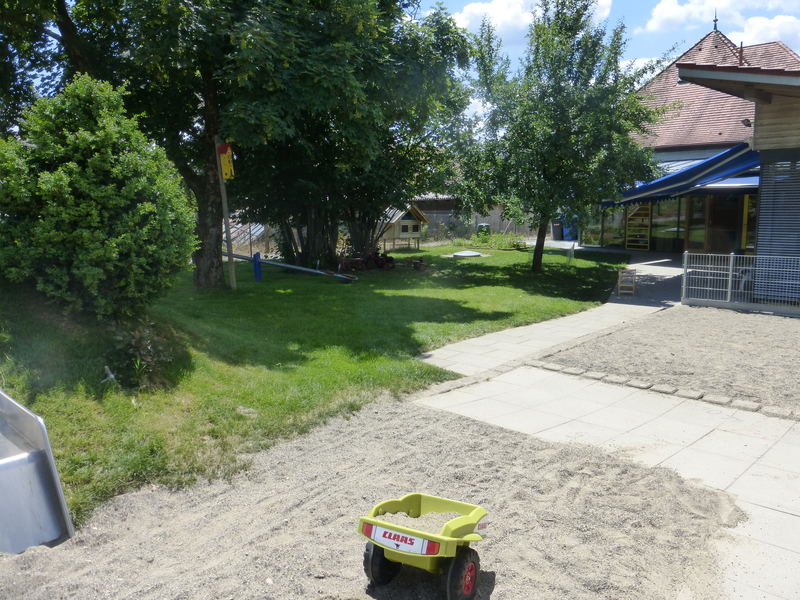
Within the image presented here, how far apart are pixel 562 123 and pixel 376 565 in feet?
47.4

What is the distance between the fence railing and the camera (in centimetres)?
1246

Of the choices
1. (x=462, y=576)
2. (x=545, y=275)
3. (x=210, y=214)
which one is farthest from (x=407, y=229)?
(x=462, y=576)

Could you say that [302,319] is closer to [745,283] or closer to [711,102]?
[745,283]

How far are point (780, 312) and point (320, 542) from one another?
461 inches

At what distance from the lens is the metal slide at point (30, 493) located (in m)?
3.87

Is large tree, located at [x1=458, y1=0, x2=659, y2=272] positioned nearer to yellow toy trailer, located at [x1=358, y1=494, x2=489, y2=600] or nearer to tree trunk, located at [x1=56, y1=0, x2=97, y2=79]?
tree trunk, located at [x1=56, y1=0, x2=97, y2=79]

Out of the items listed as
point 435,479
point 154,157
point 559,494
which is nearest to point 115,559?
point 435,479

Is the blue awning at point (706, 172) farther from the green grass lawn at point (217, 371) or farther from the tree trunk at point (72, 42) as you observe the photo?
the tree trunk at point (72, 42)

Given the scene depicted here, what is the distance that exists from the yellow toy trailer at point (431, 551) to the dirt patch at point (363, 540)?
160 mm

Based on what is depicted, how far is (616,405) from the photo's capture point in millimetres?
6934

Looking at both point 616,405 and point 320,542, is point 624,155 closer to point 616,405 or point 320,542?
point 616,405

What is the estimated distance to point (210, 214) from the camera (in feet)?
44.0

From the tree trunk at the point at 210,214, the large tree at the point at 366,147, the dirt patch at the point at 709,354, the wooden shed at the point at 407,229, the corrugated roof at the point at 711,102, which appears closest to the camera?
the dirt patch at the point at 709,354

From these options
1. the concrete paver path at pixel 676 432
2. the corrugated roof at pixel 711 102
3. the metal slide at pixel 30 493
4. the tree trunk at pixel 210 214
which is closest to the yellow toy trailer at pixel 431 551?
the concrete paver path at pixel 676 432
